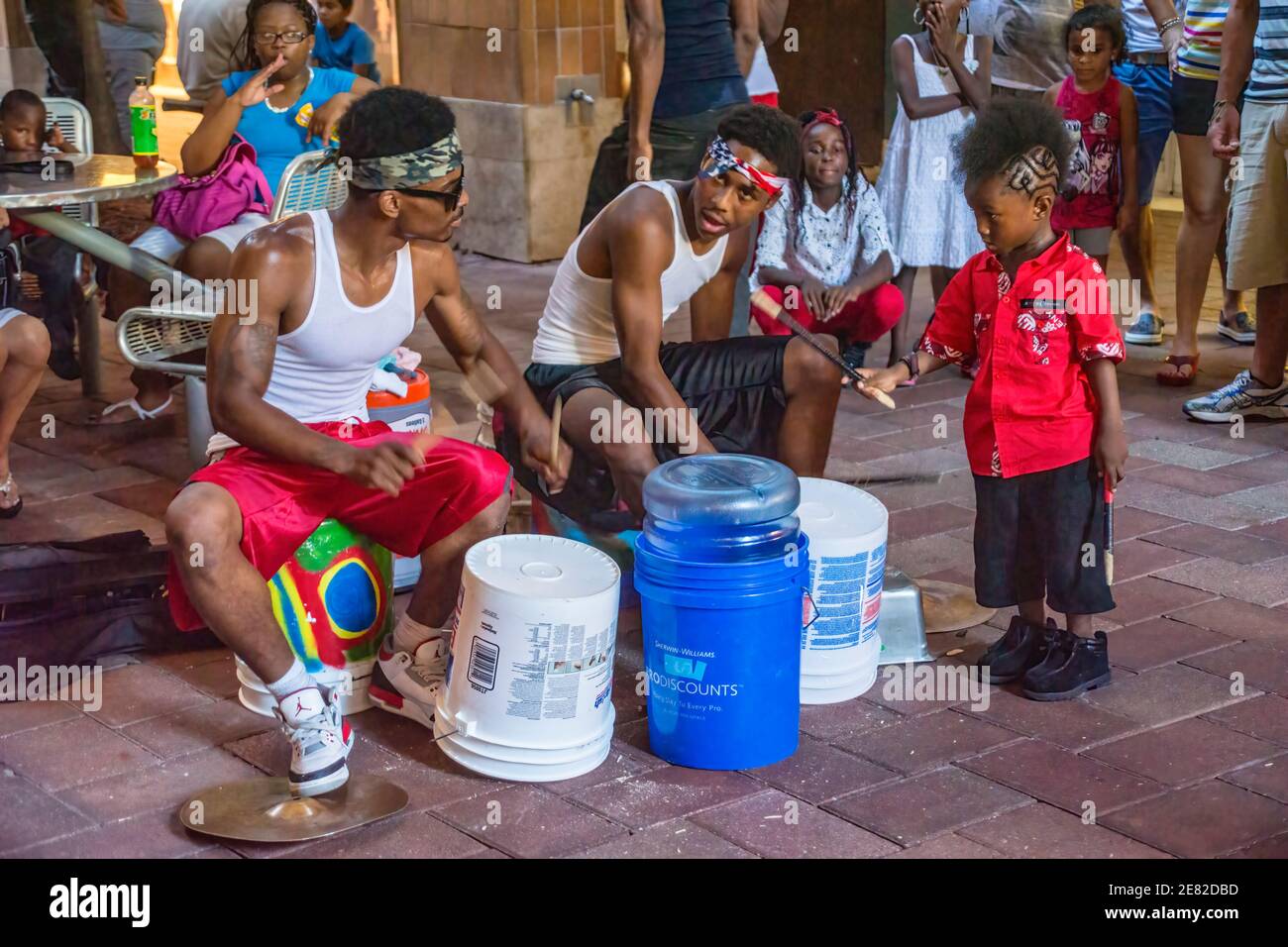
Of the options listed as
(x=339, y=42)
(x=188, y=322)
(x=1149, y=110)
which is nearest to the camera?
(x=188, y=322)

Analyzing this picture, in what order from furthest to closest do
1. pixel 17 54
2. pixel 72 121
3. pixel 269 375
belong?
pixel 17 54 → pixel 72 121 → pixel 269 375

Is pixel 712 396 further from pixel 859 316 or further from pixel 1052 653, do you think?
pixel 859 316

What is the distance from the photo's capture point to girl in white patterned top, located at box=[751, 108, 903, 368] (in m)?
5.63

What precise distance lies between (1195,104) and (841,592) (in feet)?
11.6

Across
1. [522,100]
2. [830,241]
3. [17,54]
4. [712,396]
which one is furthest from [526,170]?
[17,54]

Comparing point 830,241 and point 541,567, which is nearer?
point 541,567

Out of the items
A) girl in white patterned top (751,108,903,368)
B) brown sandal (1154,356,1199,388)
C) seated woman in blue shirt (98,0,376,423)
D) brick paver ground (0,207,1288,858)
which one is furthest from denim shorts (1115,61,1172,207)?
seated woman in blue shirt (98,0,376,423)

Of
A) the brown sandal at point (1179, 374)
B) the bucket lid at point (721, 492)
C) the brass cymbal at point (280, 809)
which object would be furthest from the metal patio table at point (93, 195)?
the brown sandal at point (1179, 374)

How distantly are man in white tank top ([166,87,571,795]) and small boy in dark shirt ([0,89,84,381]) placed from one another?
8.47ft

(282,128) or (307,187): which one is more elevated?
(282,128)

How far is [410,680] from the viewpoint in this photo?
12.0 feet

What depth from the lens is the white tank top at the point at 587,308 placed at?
14.1 ft

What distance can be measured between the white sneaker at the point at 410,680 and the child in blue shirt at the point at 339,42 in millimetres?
4230

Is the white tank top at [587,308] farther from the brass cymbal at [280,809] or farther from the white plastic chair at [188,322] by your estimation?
the brass cymbal at [280,809]
